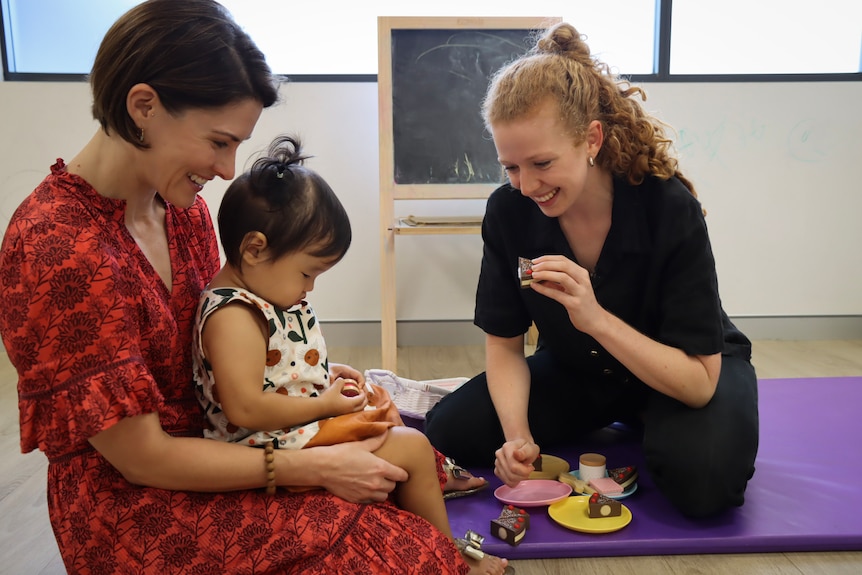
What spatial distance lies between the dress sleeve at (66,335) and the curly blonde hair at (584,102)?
80cm

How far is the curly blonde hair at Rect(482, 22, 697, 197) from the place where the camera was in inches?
55.4

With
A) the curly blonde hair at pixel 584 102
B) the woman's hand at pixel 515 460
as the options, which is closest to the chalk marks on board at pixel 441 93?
the curly blonde hair at pixel 584 102

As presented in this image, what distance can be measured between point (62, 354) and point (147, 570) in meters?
0.34

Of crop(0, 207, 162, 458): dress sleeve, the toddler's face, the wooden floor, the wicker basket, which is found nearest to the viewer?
crop(0, 207, 162, 458): dress sleeve

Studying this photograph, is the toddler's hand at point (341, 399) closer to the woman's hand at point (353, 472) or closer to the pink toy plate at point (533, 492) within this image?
the woman's hand at point (353, 472)

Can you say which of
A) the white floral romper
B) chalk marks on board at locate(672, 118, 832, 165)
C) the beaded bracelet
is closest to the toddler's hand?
the white floral romper

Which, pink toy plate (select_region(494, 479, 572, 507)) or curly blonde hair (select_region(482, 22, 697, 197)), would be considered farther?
pink toy plate (select_region(494, 479, 572, 507))

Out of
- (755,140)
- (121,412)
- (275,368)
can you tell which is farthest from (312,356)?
(755,140)

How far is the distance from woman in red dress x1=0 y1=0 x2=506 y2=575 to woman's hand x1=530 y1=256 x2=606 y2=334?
1.46 feet

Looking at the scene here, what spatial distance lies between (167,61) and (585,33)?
103 inches

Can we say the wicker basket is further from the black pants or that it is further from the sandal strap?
the sandal strap

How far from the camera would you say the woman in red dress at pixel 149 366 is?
0.97 metres

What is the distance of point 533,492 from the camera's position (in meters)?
1.58

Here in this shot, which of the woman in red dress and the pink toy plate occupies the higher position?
the woman in red dress
